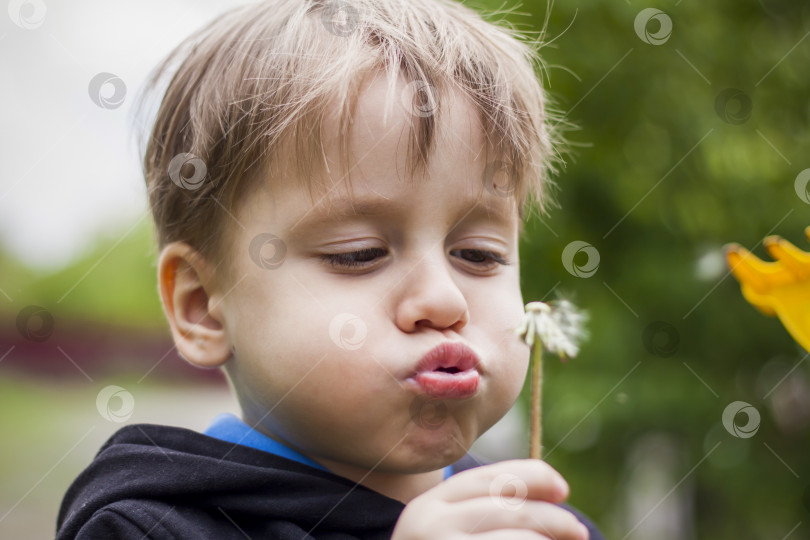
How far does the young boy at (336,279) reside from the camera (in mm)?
969

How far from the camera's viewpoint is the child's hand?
764mm

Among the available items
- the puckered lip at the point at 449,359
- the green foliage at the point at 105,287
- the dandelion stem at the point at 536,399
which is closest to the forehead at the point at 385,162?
the puckered lip at the point at 449,359

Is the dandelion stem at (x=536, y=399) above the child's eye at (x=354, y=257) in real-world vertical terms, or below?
below

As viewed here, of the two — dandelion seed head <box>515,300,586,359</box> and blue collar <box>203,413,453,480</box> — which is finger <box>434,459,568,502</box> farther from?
blue collar <box>203,413,453,480</box>

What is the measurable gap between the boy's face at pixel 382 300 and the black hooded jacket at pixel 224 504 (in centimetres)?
5

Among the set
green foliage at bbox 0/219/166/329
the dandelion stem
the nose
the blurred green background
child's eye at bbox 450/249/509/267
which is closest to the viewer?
the dandelion stem

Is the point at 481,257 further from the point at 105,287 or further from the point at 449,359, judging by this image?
the point at 105,287

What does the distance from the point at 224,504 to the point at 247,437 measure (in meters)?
0.12

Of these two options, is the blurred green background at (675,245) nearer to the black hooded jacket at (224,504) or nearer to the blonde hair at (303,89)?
the blonde hair at (303,89)

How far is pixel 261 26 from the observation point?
1.18 m

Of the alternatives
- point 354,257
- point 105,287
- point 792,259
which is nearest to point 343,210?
point 354,257

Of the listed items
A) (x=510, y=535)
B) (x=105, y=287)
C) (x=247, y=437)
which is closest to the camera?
(x=510, y=535)

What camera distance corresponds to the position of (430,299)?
36.7 inches

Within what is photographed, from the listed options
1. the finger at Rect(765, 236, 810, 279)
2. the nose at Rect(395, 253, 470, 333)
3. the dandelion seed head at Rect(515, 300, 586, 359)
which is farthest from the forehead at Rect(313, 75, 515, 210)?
the finger at Rect(765, 236, 810, 279)
